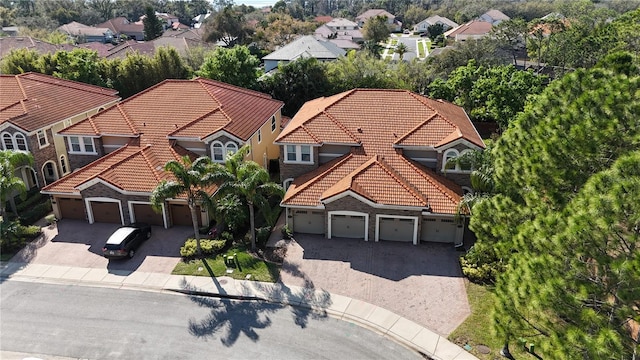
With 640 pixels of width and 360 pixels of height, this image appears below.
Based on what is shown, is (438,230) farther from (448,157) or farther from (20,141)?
(20,141)

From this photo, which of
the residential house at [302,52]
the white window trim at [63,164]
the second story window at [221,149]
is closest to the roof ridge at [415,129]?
the second story window at [221,149]

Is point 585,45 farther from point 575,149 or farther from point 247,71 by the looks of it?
point 575,149

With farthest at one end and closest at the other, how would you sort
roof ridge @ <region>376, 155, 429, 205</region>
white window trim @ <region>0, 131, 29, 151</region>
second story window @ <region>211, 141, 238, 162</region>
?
1. white window trim @ <region>0, 131, 29, 151</region>
2. second story window @ <region>211, 141, 238, 162</region>
3. roof ridge @ <region>376, 155, 429, 205</region>

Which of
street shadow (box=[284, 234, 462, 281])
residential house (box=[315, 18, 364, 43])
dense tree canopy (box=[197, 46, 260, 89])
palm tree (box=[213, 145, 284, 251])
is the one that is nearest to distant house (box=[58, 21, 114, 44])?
residential house (box=[315, 18, 364, 43])

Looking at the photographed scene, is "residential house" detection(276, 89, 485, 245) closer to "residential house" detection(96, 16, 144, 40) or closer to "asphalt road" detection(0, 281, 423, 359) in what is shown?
"asphalt road" detection(0, 281, 423, 359)

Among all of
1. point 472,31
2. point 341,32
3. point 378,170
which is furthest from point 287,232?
point 341,32

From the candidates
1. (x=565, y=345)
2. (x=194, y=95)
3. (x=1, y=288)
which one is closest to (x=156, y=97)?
(x=194, y=95)

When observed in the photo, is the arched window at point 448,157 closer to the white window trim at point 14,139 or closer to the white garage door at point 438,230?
the white garage door at point 438,230
